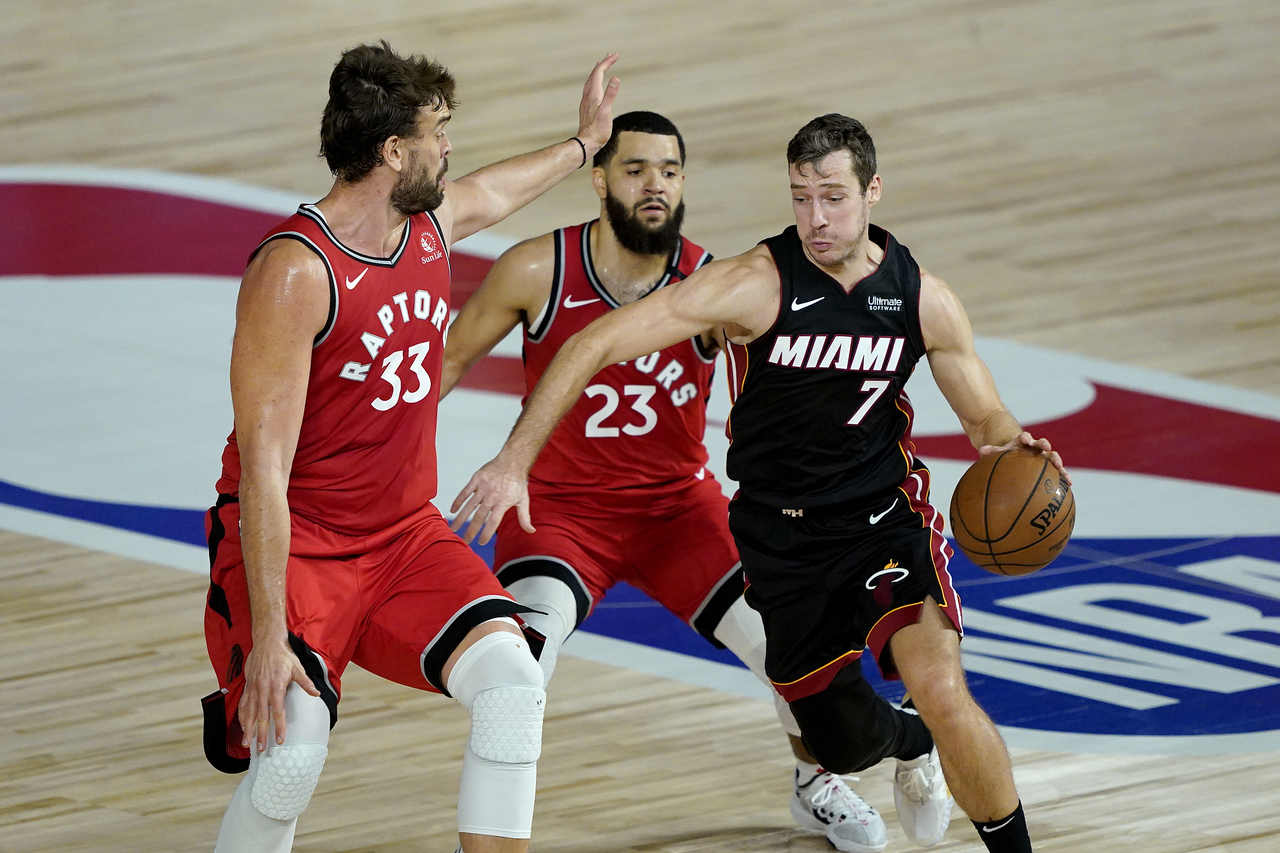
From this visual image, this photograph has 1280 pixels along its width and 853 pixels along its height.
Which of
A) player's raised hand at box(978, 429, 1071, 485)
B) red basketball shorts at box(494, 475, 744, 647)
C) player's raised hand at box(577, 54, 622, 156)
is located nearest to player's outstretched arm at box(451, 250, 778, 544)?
player's raised hand at box(978, 429, 1071, 485)

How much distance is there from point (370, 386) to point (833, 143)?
1.31 meters

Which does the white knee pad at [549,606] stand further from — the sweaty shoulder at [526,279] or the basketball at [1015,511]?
the basketball at [1015,511]

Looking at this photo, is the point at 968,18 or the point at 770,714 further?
the point at 968,18

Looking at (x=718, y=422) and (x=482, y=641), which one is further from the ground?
(x=482, y=641)

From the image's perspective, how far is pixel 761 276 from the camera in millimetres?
5297

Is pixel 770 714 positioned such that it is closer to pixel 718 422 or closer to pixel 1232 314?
pixel 718 422

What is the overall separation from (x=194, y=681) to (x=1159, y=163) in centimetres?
705

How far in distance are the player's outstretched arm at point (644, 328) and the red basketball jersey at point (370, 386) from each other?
20 cm

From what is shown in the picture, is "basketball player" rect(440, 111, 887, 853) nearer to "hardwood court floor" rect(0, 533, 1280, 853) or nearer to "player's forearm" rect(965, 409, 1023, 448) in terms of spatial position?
"hardwood court floor" rect(0, 533, 1280, 853)

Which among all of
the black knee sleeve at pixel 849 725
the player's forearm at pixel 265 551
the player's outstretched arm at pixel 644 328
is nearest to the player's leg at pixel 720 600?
the black knee sleeve at pixel 849 725

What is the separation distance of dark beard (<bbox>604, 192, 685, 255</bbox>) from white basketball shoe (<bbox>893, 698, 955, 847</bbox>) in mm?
1527

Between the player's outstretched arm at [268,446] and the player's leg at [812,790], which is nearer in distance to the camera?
the player's outstretched arm at [268,446]

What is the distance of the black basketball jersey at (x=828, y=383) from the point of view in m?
5.29

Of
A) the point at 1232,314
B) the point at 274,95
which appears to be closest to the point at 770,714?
the point at 1232,314
